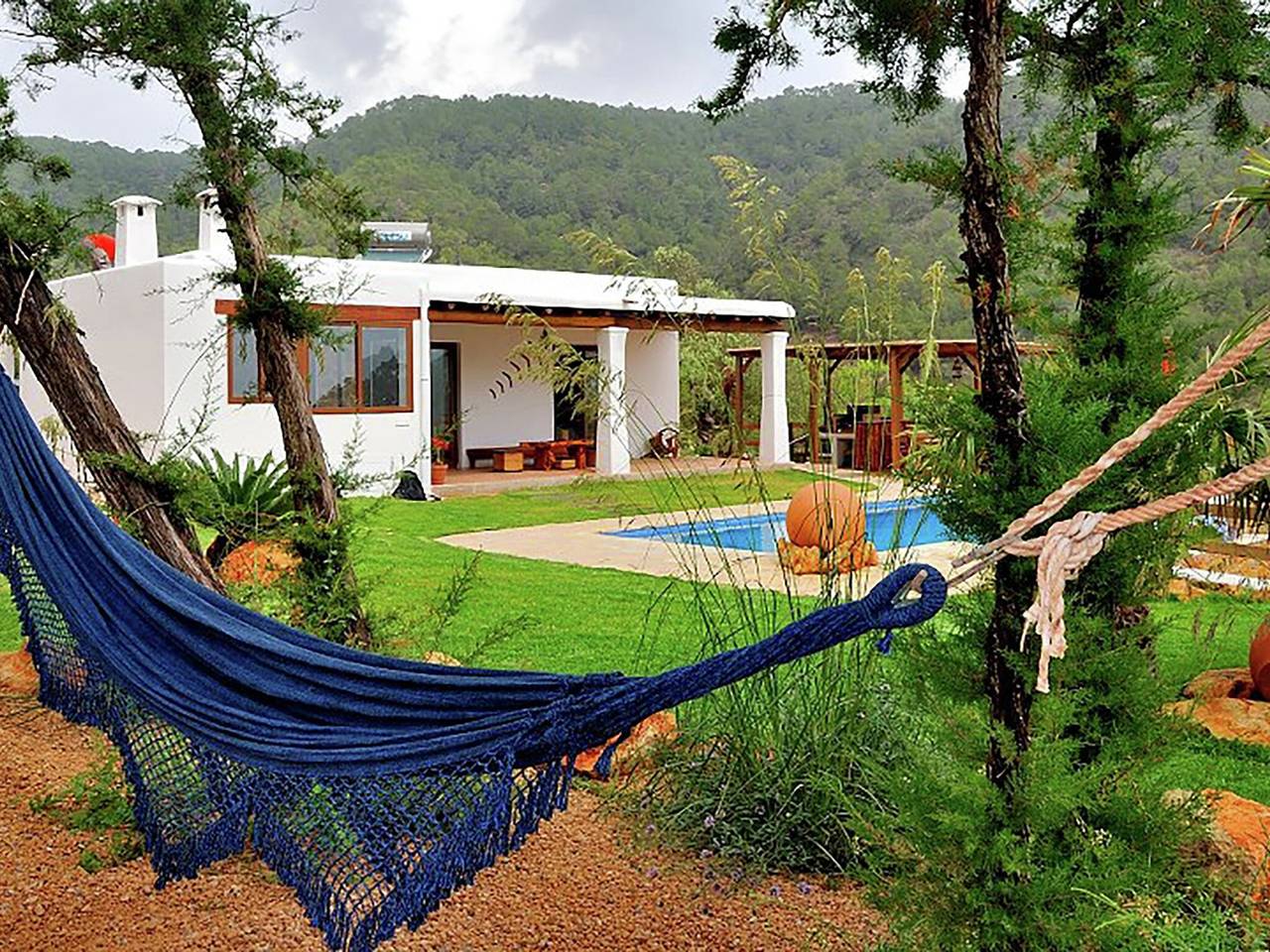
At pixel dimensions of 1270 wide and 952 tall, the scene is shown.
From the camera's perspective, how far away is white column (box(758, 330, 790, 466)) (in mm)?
14117

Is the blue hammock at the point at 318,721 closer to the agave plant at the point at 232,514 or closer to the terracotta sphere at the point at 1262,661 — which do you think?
the agave plant at the point at 232,514

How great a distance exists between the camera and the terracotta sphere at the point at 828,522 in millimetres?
2969

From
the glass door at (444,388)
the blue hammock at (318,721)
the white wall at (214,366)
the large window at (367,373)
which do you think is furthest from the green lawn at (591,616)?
the glass door at (444,388)

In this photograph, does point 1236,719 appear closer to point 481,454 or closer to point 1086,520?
point 1086,520

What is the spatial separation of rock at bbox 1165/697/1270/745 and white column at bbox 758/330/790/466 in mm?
9931

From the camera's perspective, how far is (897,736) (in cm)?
274

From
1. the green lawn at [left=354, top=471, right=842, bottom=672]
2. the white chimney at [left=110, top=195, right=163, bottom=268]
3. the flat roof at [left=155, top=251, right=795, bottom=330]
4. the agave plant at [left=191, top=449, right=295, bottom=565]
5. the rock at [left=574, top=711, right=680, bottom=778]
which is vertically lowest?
the green lawn at [left=354, top=471, right=842, bottom=672]

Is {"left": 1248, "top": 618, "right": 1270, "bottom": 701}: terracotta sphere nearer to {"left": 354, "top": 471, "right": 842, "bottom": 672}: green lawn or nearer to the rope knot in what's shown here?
{"left": 354, "top": 471, "right": 842, "bottom": 672}: green lawn

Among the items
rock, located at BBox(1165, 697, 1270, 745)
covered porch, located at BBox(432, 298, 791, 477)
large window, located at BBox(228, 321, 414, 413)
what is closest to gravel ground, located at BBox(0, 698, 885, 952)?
rock, located at BBox(1165, 697, 1270, 745)

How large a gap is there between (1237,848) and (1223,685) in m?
2.15

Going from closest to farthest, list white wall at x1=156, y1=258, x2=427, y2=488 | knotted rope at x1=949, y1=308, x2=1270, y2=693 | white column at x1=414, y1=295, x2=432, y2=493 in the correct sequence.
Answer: knotted rope at x1=949, y1=308, x2=1270, y2=693
white wall at x1=156, y1=258, x2=427, y2=488
white column at x1=414, y1=295, x2=432, y2=493

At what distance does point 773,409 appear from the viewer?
1432 cm

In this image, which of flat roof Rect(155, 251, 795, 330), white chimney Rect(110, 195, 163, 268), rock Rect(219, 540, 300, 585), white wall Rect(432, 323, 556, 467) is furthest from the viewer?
white wall Rect(432, 323, 556, 467)

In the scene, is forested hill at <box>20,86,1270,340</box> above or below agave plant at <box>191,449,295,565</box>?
above
